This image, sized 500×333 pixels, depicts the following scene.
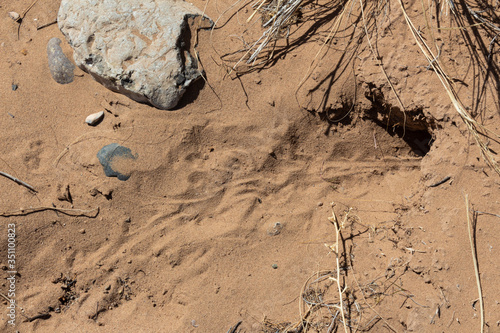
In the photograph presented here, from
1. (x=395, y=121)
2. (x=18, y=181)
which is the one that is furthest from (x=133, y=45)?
(x=395, y=121)

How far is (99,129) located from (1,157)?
2.66ft

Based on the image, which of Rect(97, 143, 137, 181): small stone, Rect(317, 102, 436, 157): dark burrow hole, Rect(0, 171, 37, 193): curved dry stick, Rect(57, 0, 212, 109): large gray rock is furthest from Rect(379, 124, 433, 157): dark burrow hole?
Rect(0, 171, 37, 193): curved dry stick

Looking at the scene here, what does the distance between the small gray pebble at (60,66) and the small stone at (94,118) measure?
1.26ft

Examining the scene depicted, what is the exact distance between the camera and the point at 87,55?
2664mm

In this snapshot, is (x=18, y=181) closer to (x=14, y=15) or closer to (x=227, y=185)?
(x=14, y=15)

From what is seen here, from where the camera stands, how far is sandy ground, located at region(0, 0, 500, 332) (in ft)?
8.50

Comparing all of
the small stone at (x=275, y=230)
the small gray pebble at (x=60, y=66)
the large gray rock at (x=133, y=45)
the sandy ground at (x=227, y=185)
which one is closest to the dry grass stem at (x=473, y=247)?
the sandy ground at (x=227, y=185)

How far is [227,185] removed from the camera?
9.18ft

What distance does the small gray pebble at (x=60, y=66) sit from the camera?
2.86m

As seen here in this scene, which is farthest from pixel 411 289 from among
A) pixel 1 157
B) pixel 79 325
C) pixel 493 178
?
pixel 1 157

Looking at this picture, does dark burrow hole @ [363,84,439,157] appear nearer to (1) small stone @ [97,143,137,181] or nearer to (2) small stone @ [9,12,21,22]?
(1) small stone @ [97,143,137,181]

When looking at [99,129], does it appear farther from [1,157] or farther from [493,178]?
[493,178]

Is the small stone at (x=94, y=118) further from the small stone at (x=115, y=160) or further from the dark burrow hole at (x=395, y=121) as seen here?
the dark burrow hole at (x=395, y=121)

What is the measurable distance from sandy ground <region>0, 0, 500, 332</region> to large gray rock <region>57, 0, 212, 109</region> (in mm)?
169
